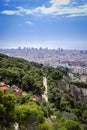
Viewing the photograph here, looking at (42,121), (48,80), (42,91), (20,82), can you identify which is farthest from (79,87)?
(42,121)

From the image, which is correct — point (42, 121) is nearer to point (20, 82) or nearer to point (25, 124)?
point (25, 124)

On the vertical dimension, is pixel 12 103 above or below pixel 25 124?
above

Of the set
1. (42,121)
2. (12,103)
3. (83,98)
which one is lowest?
(83,98)

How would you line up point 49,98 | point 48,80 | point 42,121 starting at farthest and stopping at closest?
point 48,80 < point 49,98 < point 42,121

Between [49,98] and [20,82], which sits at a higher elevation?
[20,82]


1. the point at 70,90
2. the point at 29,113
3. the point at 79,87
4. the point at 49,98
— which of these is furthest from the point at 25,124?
the point at 79,87

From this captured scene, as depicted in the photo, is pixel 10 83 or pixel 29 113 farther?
pixel 10 83

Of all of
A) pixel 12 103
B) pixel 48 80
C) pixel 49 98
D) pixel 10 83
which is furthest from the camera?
pixel 48 80

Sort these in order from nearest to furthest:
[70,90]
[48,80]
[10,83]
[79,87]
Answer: [10,83] → [48,80] → [70,90] → [79,87]

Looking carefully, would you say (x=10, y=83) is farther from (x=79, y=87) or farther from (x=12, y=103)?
(x=79, y=87)
